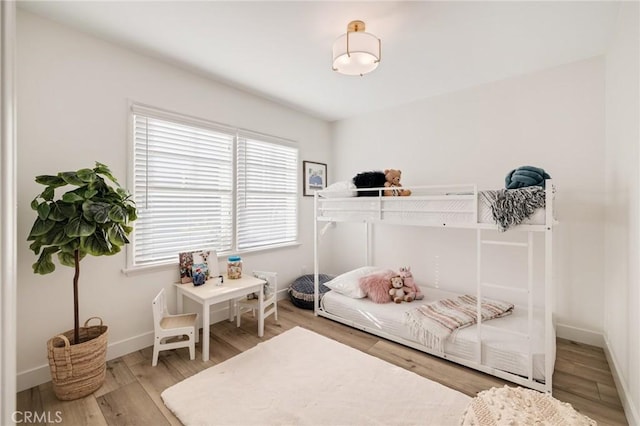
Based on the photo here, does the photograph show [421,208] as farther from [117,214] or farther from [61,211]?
[61,211]

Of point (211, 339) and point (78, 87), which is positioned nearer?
point (78, 87)

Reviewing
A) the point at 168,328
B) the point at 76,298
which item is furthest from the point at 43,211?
Result: the point at 168,328

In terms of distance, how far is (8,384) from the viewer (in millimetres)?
711

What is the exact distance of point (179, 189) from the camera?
2.76 m

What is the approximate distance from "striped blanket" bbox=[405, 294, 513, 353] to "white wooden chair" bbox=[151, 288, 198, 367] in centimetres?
191

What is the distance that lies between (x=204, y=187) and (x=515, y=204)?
111 inches

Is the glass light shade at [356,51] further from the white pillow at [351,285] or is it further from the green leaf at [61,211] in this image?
the white pillow at [351,285]

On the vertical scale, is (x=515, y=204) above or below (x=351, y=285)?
above

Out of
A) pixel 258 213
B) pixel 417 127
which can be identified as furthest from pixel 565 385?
pixel 258 213

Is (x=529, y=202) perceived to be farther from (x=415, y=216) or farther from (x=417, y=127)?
(x=417, y=127)

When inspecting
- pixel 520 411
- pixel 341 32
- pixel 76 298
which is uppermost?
pixel 341 32

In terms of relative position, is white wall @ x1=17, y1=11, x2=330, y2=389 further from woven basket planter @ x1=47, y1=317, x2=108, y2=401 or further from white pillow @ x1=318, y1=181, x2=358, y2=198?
white pillow @ x1=318, y1=181, x2=358, y2=198

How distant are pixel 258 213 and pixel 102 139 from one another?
67.8 inches
